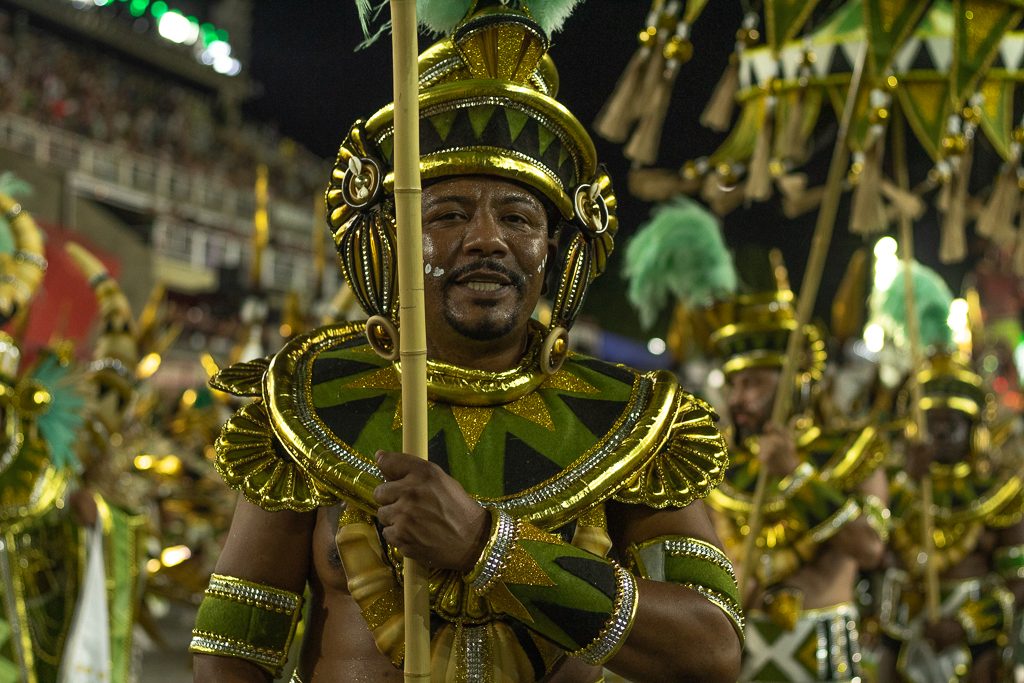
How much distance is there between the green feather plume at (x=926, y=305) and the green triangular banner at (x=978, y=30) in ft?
9.44

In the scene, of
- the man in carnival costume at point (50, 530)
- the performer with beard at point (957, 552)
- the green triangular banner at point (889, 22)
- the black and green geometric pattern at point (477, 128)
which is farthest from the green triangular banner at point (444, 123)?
the performer with beard at point (957, 552)

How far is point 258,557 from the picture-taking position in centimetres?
228

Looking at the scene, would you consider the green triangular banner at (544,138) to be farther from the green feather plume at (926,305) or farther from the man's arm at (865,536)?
the green feather plume at (926,305)

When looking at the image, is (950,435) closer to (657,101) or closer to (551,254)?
(657,101)

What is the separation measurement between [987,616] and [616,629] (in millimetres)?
5524

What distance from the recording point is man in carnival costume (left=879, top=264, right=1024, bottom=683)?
6914 millimetres

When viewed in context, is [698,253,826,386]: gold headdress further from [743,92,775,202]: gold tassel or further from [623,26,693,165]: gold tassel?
[623,26,693,165]: gold tassel

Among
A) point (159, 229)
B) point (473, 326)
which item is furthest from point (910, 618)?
point (159, 229)

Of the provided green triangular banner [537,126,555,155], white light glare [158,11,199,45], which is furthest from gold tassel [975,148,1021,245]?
white light glare [158,11,199,45]

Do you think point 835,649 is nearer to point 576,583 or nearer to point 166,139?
point 576,583

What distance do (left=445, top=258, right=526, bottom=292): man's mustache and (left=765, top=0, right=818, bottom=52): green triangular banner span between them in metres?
3.06

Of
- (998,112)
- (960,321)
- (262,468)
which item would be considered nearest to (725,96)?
(998,112)

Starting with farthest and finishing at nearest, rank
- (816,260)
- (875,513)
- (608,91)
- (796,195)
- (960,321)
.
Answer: (960,321)
(796,195)
(875,513)
(608,91)
(816,260)

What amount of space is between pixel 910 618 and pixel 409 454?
597 centimetres
